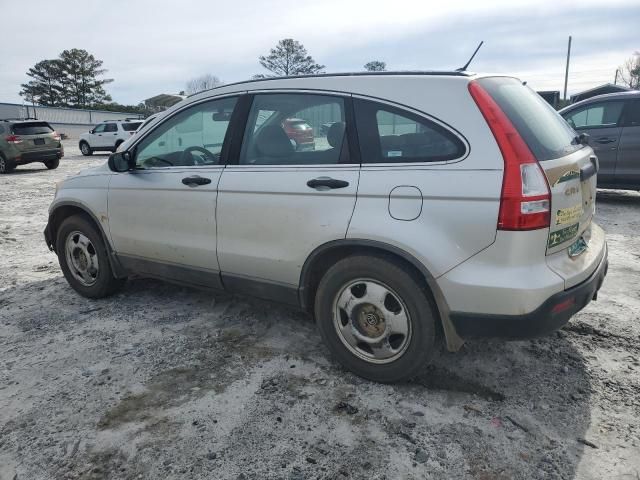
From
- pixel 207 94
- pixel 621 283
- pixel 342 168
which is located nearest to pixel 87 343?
pixel 207 94

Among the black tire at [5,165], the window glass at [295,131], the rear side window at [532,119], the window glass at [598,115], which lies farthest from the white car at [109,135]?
the rear side window at [532,119]

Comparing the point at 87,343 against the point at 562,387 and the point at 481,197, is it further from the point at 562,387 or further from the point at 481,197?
the point at 562,387

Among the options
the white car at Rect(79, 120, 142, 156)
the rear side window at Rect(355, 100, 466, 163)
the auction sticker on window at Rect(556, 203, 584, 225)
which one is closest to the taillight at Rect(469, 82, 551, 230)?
the auction sticker on window at Rect(556, 203, 584, 225)

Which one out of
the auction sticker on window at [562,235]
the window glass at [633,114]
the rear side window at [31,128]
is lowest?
the auction sticker on window at [562,235]

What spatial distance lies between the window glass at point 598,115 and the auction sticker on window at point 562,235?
21.8ft

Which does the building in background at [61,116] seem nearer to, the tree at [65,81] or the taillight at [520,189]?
the tree at [65,81]

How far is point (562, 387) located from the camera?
2.86m

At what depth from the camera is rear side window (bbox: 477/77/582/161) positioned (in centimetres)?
249

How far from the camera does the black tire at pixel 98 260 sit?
4238 mm

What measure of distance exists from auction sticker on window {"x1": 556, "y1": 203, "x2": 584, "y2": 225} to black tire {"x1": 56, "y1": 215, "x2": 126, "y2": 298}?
11.5 ft

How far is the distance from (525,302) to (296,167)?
1.49 m

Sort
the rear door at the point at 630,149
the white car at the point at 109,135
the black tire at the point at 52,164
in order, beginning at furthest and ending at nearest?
the white car at the point at 109,135 → the black tire at the point at 52,164 → the rear door at the point at 630,149

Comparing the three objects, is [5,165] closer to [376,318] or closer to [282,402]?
[282,402]

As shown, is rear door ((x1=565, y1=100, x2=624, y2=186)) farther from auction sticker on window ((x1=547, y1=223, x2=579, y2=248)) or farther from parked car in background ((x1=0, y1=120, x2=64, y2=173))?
parked car in background ((x1=0, y1=120, x2=64, y2=173))
